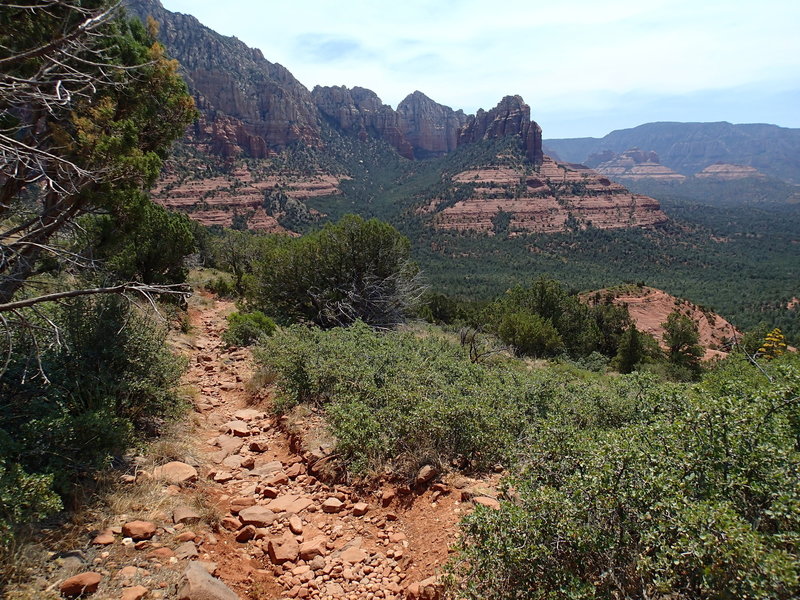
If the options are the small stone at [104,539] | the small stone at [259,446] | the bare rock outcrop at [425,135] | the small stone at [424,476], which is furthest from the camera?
the bare rock outcrop at [425,135]

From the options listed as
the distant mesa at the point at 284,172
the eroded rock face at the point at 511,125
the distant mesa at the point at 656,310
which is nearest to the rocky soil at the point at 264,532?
the distant mesa at the point at 656,310

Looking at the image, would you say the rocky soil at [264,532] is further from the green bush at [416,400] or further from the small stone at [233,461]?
the green bush at [416,400]

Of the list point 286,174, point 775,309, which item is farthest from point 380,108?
point 775,309

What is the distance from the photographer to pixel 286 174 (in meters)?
104

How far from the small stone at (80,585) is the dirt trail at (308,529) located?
2.77 feet

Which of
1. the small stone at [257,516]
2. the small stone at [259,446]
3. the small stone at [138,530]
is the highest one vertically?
the small stone at [138,530]

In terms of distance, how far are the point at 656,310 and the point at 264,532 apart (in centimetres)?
4518

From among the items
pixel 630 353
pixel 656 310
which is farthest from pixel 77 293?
pixel 656 310

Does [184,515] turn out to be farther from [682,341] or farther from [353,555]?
[682,341]

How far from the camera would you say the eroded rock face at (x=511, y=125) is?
384 feet

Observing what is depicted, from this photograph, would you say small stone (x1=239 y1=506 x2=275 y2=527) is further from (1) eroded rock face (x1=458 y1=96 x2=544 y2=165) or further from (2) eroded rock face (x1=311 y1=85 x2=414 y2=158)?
(2) eroded rock face (x1=311 y1=85 x2=414 y2=158)

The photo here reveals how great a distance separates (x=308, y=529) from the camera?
4211 mm

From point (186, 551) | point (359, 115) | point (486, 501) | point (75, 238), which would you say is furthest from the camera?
point (359, 115)

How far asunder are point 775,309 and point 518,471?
63912mm
